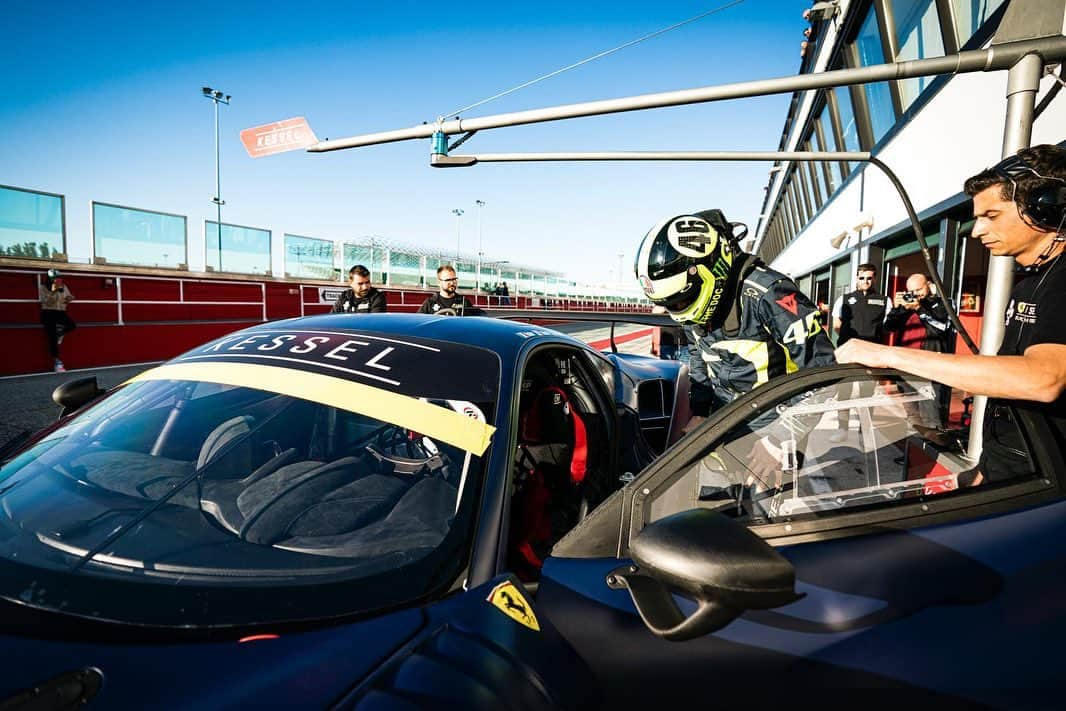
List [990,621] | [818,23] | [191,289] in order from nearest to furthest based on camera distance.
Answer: [990,621]
[818,23]
[191,289]

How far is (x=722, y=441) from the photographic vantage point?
1.31 m

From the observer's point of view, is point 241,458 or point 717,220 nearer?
point 241,458

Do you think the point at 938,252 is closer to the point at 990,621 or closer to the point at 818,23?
the point at 990,621

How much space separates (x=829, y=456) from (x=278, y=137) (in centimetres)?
585

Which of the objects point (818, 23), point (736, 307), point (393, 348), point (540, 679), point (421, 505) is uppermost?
point (818, 23)

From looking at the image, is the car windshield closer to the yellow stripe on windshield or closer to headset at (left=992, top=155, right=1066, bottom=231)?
the yellow stripe on windshield

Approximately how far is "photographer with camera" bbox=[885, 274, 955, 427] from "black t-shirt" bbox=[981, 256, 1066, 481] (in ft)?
14.7

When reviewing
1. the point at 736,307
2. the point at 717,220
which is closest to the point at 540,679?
the point at 736,307

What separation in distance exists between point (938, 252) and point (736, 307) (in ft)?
17.3

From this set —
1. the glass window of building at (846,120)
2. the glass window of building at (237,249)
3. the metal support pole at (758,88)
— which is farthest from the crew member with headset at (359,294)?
the glass window of building at (237,249)

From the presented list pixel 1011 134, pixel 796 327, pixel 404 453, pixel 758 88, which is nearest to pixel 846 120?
pixel 758 88

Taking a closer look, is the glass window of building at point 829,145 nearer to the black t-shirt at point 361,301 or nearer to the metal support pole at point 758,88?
the metal support pole at point 758,88

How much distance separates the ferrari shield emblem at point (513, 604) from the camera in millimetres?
1055

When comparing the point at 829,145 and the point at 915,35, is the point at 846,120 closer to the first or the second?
the point at 829,145
